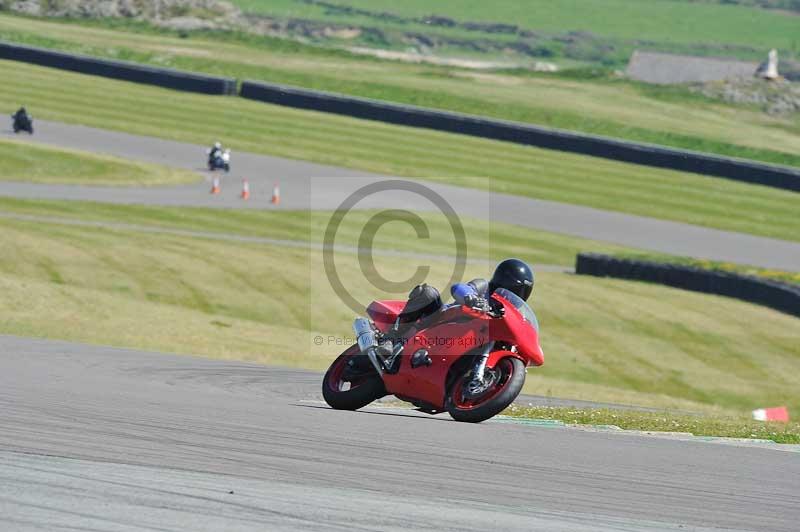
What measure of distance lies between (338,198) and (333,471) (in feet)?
108

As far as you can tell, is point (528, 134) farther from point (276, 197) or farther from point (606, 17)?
point (606, 17)

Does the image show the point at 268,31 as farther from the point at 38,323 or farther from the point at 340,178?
the point at 38,323

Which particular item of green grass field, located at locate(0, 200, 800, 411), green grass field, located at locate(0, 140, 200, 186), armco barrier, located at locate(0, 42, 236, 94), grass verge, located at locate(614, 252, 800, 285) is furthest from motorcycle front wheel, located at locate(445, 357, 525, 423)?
armco barrier, located at locate(0, 42, 236, 94)

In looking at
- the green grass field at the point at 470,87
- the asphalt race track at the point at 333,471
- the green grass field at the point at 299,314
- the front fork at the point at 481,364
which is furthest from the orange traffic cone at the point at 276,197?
the front fork at the point at 481,364

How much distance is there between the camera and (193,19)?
285 ft

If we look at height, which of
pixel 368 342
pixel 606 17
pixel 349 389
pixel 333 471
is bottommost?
pixel 606 17

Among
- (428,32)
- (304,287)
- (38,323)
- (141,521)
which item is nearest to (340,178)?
(304,287)

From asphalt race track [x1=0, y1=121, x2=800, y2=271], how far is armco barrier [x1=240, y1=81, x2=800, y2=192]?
804 cm

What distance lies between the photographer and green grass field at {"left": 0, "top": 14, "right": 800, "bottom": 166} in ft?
191

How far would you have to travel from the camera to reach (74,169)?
130 ft

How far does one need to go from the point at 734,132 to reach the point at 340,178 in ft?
89.0

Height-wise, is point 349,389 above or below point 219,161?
above

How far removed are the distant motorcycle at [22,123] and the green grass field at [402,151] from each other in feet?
11.5

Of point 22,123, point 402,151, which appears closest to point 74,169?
point 22,123
